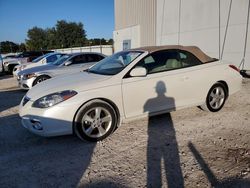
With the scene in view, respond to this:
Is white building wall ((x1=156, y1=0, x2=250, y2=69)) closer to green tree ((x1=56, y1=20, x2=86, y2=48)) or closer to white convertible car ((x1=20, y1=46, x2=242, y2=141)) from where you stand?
white convertible car ((x1=20, y1=46, x2=242, y2=141))

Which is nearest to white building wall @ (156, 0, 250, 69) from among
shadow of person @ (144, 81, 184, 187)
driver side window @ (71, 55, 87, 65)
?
driver side window @ (71, 55, 87, 65)

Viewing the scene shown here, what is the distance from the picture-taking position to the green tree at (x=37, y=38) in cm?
7359

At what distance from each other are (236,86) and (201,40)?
836cm

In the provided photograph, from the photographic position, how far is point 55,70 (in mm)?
9133

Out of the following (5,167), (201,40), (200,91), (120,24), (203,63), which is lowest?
(5,167)

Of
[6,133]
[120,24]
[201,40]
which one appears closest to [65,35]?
[120,24]

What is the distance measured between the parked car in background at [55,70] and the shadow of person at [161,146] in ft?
15.8

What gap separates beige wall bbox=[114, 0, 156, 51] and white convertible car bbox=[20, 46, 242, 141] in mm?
13139

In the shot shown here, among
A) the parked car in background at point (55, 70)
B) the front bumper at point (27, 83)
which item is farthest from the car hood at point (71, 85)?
the front bumper at point (27, 83)

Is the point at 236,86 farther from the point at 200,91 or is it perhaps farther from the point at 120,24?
the point at 120,24

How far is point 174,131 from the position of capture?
15.5 ft

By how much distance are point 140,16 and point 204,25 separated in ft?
26.8

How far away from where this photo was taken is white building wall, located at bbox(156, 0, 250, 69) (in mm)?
11617

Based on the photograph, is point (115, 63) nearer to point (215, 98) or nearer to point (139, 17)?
point (215, 98)
